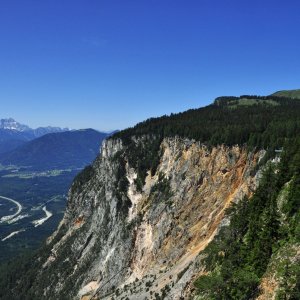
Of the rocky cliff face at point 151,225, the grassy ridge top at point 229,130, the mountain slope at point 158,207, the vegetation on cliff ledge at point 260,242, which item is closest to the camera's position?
the vegetation on cliff ledge at point 260,242

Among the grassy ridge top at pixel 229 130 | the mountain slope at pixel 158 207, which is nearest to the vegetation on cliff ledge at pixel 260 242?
the mountain slope at pixel 158 207

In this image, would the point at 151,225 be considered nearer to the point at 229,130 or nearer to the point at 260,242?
the point at 229,130

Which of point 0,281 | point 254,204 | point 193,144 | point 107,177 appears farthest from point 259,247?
point 0,281

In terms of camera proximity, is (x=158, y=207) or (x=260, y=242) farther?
(x=158, y=207)

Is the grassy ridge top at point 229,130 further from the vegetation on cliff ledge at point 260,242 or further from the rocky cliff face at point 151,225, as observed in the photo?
the vegetation on cliff ledge at point 260,242

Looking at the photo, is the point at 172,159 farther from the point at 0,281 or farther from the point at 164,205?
the point at 0,281

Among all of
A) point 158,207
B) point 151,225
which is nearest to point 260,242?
point 151,225

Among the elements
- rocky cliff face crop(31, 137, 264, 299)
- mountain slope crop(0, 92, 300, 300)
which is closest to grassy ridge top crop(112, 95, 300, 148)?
mountain slope crop(0, 92, 300, 300)
